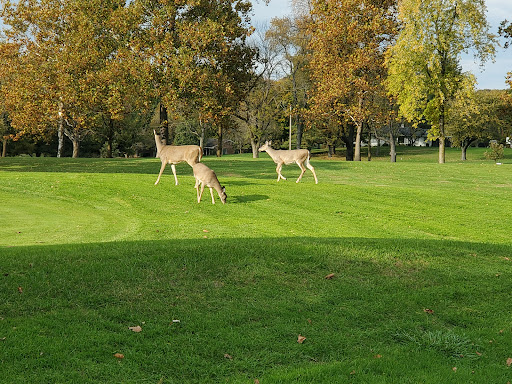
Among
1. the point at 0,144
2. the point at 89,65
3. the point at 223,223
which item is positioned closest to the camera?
the point at 223,223

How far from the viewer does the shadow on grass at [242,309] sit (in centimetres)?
539

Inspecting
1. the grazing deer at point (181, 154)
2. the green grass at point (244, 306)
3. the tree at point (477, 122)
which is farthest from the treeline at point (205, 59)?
the green grass at point (244, 306)

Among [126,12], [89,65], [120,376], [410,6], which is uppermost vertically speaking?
[410,6]

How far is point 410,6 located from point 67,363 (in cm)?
4466

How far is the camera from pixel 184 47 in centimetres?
3419

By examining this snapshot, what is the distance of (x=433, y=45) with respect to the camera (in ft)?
142

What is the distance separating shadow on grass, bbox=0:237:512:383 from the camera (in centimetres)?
539

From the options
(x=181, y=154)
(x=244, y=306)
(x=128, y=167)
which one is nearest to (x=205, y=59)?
(x=128, y=167)

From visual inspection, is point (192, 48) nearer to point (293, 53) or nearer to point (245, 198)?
point (245, 198)

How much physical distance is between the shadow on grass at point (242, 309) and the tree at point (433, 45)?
35831 millimetres

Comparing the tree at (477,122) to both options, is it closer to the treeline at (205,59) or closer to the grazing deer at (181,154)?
the treeline at (205,59)

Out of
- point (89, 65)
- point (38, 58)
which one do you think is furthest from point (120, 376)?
point (38, 58)

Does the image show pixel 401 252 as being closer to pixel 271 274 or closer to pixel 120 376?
pixel 271 274

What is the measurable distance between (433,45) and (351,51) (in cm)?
843
